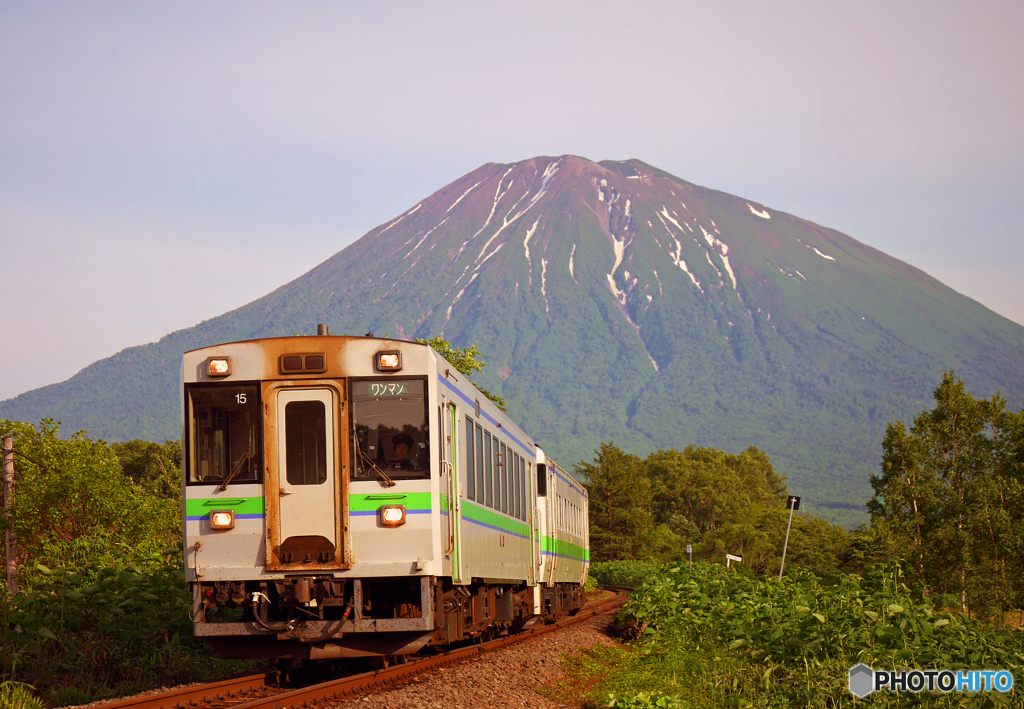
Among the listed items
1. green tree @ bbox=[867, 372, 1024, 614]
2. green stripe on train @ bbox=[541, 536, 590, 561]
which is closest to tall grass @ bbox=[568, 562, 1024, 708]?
green stripe on train @ bbox=[541, 536, 590, 561]

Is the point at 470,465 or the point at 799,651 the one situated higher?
the point at 470,465

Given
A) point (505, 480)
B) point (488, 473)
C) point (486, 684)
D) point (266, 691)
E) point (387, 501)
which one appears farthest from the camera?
point (505, 480)

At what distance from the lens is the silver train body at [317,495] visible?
9328mm

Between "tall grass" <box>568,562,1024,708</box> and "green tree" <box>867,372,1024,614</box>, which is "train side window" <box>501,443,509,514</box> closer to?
"tall grass" <box>568,562,1024,708</box>

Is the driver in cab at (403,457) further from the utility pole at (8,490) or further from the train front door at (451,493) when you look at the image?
the utility pole at (8,490)

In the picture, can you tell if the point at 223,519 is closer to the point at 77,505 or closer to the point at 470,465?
the point at 470,465

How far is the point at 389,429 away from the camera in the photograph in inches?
378

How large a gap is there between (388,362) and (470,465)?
2264 millimetres

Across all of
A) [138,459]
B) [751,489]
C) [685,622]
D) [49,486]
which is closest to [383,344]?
[685,622]

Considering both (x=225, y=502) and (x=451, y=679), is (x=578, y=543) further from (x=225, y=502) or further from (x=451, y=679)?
(x=225, y=502)

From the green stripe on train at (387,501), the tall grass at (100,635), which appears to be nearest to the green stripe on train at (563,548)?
the tall grass at (100,635)

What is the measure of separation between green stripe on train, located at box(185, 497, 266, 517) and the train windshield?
3.03ft

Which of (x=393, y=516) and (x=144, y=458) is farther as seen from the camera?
(x=144, y=458)

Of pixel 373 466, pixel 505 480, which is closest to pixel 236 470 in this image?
pixel 373 466
